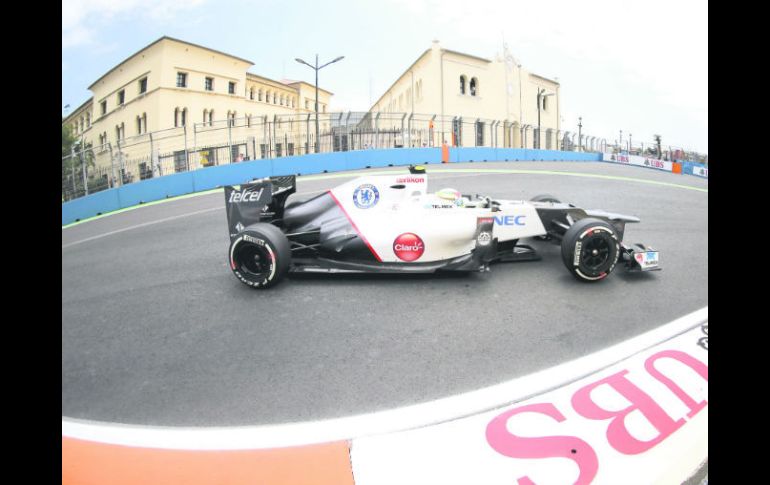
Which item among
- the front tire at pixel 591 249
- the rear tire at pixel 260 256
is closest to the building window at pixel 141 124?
the rear tire at pixel 260 256

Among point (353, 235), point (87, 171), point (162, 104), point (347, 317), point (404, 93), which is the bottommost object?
point (347, 317)

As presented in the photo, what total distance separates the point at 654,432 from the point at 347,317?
1685 millimetres

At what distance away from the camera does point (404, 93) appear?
7.77 meters

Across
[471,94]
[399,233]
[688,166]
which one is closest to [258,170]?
[471,94]

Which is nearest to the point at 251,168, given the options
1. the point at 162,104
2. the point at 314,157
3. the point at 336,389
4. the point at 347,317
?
the point at 314,157

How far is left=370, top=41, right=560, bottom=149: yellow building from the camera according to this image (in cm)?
788

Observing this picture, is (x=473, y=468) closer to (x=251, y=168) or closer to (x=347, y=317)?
(x=347, y=317)

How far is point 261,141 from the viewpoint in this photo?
1220 cm

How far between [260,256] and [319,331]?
3.29ft

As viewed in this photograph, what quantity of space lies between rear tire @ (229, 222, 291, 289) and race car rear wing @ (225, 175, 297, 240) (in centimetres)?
35

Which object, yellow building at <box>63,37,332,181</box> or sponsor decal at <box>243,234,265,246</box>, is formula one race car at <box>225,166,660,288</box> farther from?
yellow building at <box>63,37,332,181</box>

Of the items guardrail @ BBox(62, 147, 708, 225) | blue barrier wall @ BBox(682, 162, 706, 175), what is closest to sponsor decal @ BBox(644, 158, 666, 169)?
guardrail @ BBox(62, 147, 708, 225)

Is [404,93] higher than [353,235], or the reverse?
[404,93]

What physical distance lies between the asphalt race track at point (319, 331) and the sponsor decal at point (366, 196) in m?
0.63
